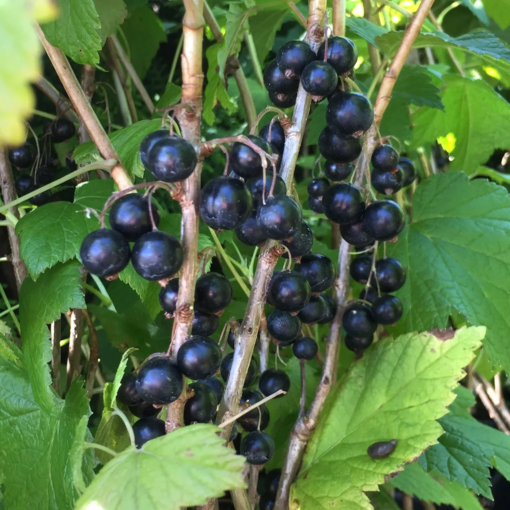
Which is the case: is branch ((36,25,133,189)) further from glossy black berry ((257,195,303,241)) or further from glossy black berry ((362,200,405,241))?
glossy black berry ((362,200,405,241))

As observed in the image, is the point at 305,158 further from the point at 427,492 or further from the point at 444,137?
the point at 427,492

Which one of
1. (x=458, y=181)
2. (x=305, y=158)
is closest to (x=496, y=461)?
(x=458, y=181)

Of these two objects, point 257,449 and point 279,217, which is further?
point 257,449

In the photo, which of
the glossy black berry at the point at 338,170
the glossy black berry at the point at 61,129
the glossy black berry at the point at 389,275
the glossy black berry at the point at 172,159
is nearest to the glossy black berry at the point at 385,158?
the glossy black berry at the point at 338,170

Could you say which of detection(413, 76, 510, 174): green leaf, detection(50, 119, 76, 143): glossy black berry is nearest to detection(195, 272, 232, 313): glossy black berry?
detection(50, 119, 76, 143): glossy black berry

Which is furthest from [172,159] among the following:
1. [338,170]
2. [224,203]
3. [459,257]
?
[459,257]

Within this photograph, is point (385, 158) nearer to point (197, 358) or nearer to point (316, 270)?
point (316, 270)
